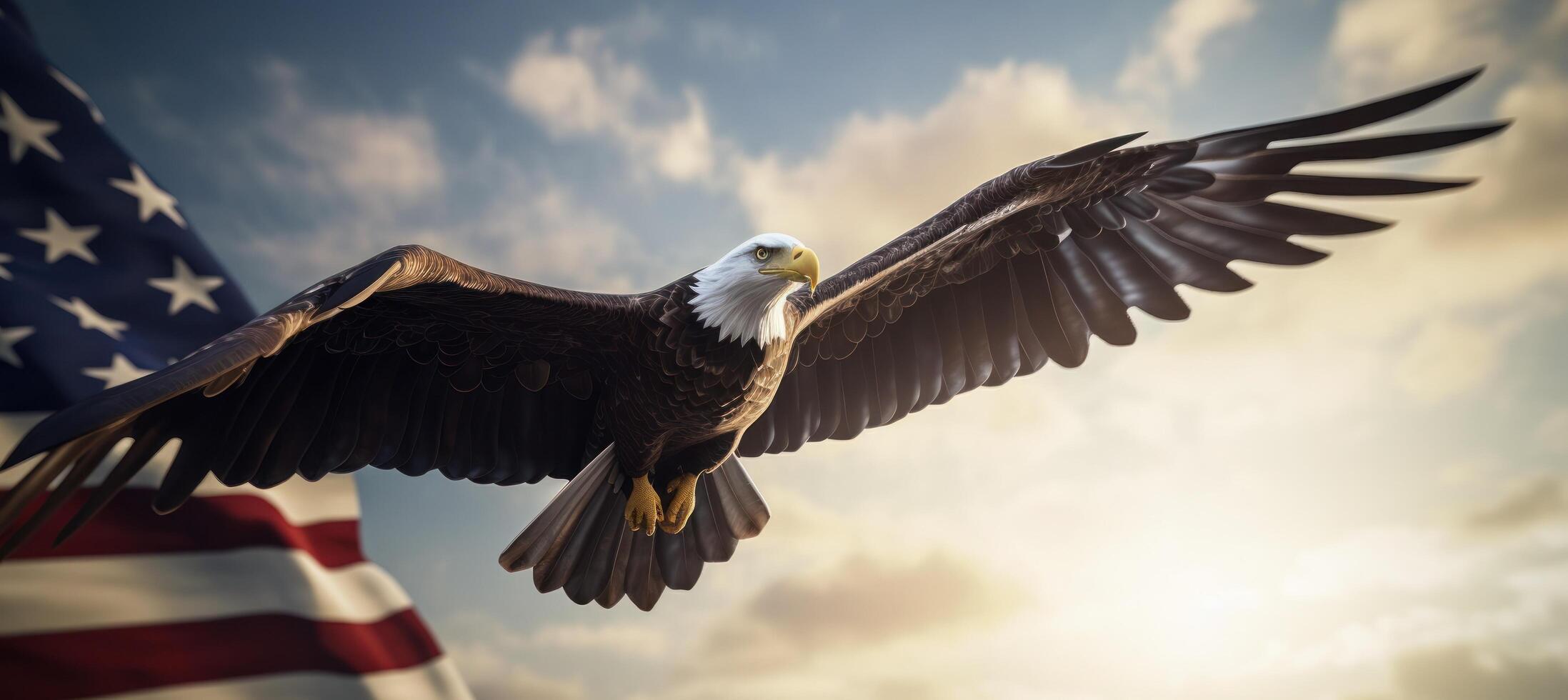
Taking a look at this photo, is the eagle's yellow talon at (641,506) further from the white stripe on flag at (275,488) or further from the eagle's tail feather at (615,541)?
the white stripe on flag at (275,488)

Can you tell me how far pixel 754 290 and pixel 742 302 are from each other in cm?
6

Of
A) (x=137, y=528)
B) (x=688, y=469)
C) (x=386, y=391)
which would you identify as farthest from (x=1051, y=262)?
(x=137, y=528)

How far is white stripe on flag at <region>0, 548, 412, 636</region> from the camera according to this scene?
14.5ft

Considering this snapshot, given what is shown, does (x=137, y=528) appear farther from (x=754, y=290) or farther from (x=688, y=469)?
(x=754, y=290)

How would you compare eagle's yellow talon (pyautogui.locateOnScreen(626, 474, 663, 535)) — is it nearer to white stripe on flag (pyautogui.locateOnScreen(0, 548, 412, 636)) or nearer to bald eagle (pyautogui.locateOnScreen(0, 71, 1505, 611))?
bald eagle (pyautogui.locateOnScreen(0, 71, 1505, 611))

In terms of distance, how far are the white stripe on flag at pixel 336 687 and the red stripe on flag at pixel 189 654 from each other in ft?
0.15

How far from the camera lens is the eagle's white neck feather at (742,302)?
318 centimetres

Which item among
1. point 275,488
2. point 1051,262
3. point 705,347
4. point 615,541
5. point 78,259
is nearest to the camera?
point 705,347

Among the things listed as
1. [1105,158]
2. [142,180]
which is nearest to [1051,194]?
[1105,158]

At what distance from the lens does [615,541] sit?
3926 millimetres

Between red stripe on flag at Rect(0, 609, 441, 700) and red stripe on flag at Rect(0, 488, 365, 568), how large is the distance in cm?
44

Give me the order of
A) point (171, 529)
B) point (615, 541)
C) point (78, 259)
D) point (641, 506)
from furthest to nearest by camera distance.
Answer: point (78, 259) < point (171, 529) < point (615, 541) < point (641, 506)

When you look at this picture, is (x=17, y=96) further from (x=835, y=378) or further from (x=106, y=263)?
(x=835, y=378)

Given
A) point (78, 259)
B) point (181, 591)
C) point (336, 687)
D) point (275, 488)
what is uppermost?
point (78, 259)
